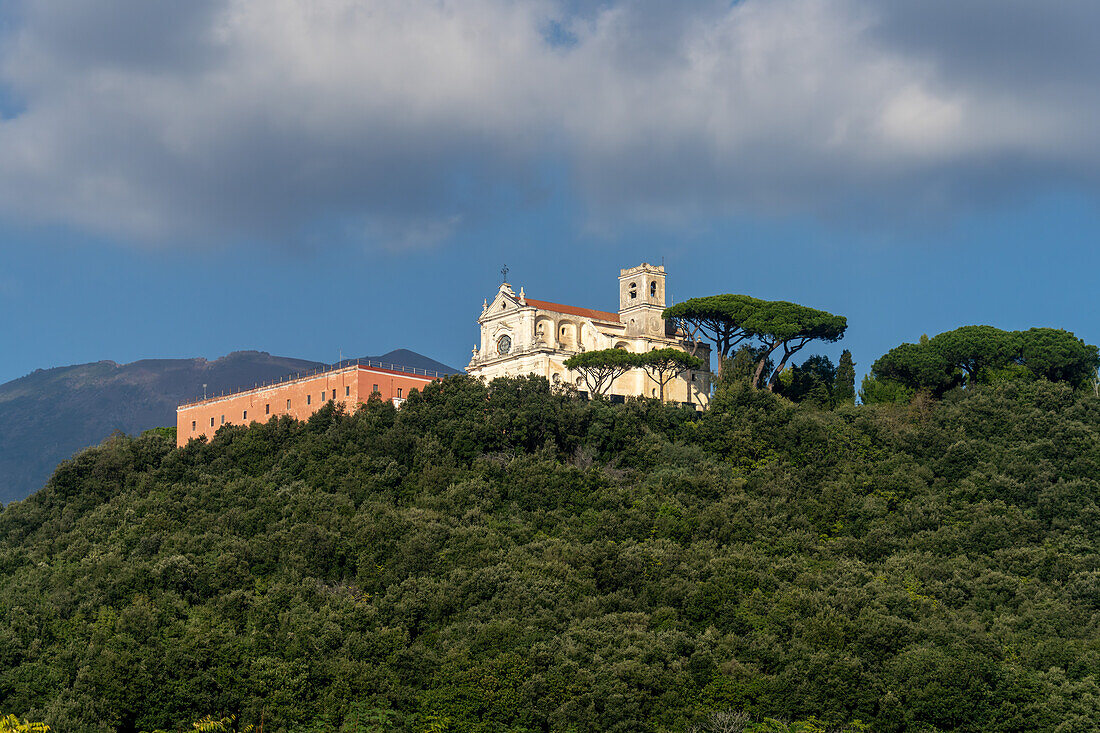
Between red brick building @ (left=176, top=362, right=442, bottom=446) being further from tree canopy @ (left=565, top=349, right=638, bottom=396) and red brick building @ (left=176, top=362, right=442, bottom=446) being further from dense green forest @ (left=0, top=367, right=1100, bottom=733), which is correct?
tree canopy @ (left=565, top=349, right=638, bottom=396)

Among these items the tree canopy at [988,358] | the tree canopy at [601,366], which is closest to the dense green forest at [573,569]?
the tree canopy at [988,358]

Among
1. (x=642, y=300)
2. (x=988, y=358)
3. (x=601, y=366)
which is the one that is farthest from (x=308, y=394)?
(x=988, y=358)

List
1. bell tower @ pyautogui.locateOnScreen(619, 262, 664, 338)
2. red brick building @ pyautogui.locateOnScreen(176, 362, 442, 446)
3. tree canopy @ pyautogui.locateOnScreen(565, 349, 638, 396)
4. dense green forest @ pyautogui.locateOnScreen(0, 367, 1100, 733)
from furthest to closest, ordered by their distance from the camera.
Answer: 1. bell tower @ pyautogui.locateOnScreen(619, 262, 664, 338)
2. tree canopy @ pyautogui.locateOnScreen(565, 349, 638, 396)
3. red brick building @ pyautogui.locateOnScreen(176, 362, 442, 446)
4. dense green forest @ pyautogui.locateOnScreen(0, 367, 1100, 733)

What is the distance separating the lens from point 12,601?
4872 cm

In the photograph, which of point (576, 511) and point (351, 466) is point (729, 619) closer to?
point (576, 511)

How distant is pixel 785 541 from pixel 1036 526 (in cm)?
965

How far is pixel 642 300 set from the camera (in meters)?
76.8

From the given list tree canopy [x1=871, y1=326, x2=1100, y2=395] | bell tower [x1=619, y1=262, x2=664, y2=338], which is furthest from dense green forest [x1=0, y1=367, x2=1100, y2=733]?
bell tower [x1=619, y1=262, x2=664, y2=338]

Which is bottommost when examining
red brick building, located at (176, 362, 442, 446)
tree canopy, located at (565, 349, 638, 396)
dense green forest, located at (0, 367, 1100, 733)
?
dense green forest, located at (0, 367, 1100, 733)

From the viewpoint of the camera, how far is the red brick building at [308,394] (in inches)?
2635

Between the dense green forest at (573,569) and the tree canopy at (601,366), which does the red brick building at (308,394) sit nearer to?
the dense green forest at (573,569)

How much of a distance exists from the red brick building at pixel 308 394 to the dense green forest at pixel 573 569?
4.68 metres

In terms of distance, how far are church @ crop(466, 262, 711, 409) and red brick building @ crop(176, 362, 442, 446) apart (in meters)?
5.26

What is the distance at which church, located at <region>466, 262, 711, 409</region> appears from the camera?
2896 inches
